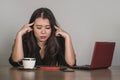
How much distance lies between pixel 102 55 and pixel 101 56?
1cm

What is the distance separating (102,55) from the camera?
1777 millimetres

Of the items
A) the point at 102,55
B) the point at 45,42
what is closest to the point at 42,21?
the point at 45,42

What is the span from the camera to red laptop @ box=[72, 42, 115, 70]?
5.57 ft

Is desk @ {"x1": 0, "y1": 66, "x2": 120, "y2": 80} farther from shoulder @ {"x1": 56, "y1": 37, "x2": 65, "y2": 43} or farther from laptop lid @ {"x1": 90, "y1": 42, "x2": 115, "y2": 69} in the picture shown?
shoulder @ {"x1": 56, "y1": 37, "x2": 65, "y2": 43}

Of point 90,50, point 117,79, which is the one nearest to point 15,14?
point 90,50

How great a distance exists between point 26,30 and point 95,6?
828 millimetres

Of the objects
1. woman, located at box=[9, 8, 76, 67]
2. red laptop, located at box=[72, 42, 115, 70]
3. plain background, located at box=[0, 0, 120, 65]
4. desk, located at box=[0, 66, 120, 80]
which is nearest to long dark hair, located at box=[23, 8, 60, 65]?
woman, located at box=[9, 8, 76, 67]

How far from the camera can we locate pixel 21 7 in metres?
2.72

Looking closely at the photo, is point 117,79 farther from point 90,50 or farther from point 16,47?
point 90,50

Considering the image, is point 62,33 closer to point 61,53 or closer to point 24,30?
point 61,53

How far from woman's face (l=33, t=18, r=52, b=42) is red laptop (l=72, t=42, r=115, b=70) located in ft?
1.83

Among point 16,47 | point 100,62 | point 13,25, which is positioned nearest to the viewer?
point 100,62

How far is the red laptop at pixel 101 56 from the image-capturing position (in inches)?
66.9

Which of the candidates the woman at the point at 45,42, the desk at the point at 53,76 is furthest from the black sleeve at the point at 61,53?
the desk at the point at 53,76
